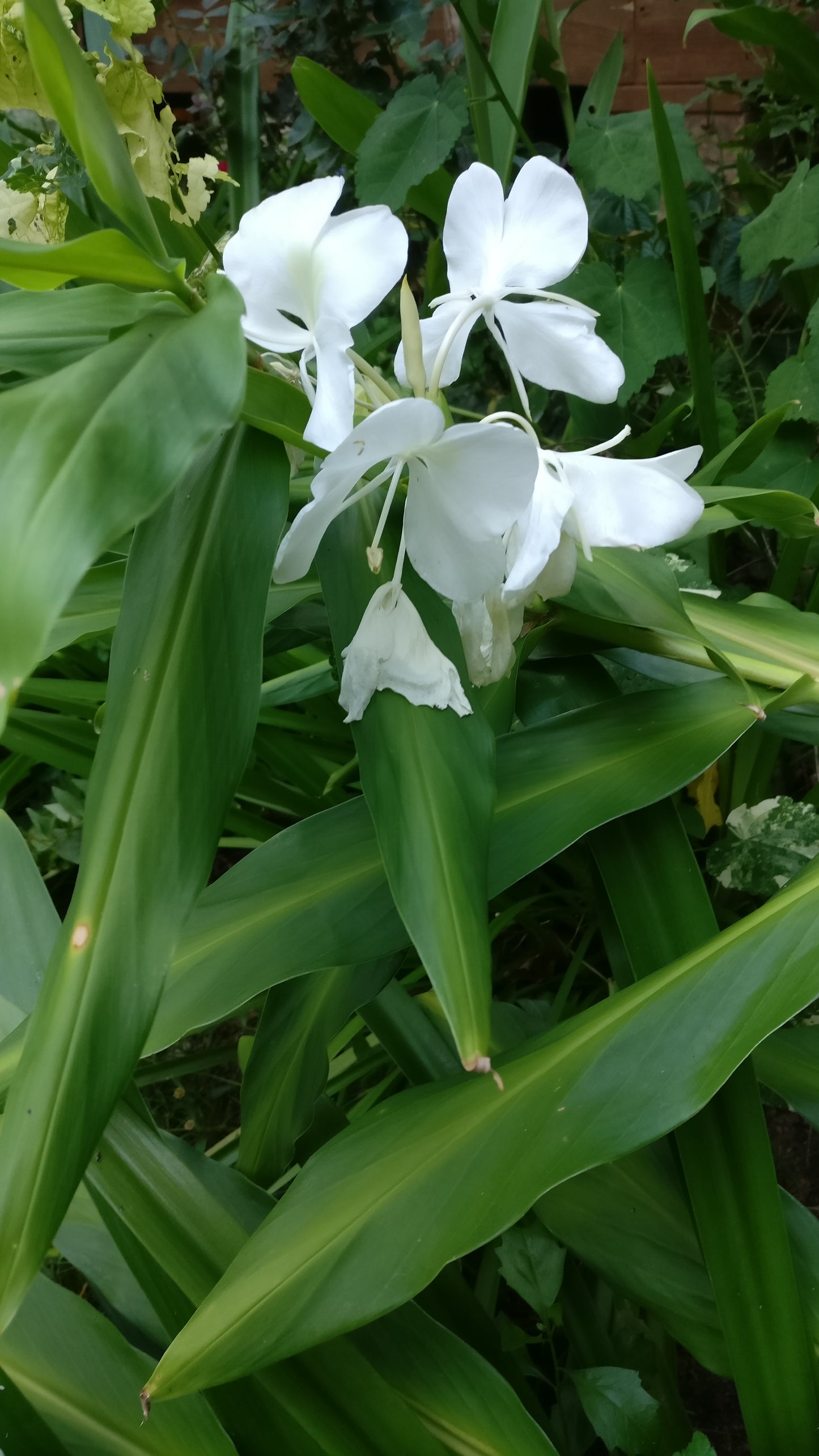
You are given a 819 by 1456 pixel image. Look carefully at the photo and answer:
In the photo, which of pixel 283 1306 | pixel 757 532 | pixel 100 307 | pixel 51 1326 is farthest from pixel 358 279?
pixel 757 532

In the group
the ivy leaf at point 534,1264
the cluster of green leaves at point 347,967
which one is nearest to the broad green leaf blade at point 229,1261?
the cluster of green leaves at point 347,967

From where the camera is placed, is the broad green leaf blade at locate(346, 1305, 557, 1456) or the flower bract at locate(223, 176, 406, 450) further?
the broad green leaf blade at locate(346, 1305, 557, 1456)

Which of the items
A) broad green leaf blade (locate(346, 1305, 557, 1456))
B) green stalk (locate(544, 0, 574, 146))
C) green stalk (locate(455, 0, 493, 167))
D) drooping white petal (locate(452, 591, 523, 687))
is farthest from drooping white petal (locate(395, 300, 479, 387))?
green stalk (locate(544, 0, 574, 146))

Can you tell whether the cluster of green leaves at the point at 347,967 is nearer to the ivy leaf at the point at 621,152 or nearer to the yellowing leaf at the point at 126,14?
the yellowing leaf at the point at 126,14

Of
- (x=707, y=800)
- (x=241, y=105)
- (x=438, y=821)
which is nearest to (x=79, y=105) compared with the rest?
(x=438, y=821)

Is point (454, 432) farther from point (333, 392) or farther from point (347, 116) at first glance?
point (347, 116)

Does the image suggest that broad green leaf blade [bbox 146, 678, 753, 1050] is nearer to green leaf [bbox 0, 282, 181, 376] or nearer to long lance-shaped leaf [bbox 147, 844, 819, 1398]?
long lance-shaped leaf [bbox 147, 844, 819, 1398]
